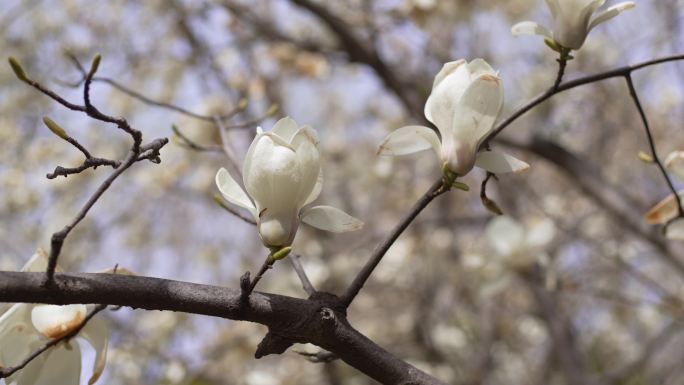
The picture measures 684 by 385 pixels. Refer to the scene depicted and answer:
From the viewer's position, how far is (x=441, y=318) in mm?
2756

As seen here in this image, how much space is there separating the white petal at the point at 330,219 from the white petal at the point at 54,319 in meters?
0.24

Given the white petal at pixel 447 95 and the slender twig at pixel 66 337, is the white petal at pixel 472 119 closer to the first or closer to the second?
the white petal at pixel 447 95

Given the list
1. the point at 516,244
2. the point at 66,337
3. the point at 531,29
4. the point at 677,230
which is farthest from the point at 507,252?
the point at 66,337

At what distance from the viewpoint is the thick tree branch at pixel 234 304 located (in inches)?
19.7

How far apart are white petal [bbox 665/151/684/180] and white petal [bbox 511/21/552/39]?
0.24m

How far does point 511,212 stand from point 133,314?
1507 millimetres

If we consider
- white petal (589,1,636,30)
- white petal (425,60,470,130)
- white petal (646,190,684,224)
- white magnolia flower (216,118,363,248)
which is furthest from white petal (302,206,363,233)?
white petal (646,190,684,224)

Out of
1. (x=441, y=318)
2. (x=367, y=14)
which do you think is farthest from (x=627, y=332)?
(x=367, y=14)

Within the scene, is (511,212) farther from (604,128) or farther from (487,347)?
(604,128)

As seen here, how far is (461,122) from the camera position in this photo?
0.66 m

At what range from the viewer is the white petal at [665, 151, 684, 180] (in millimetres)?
858

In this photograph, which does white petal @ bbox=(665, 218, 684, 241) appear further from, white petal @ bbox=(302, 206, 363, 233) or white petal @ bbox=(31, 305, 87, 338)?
white petal @ bbox=(31, 305, 87, 338)

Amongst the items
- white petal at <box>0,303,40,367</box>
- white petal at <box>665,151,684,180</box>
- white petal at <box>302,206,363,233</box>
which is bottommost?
white petal at <box>0,303,40,367</box>

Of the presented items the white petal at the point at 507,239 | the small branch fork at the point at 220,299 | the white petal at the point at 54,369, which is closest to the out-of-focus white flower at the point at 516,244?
the white petal at the point at 507,239
